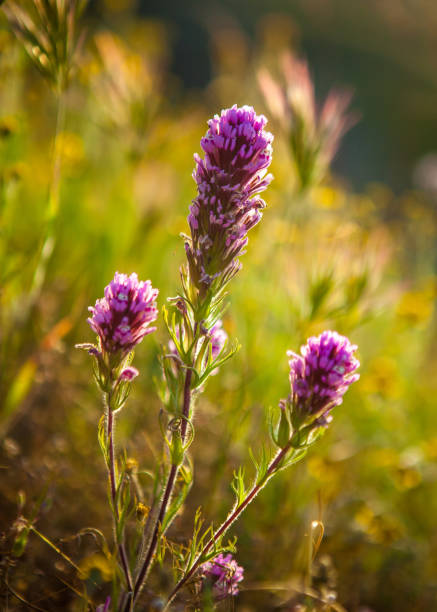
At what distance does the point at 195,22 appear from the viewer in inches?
434

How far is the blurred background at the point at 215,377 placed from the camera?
184cm

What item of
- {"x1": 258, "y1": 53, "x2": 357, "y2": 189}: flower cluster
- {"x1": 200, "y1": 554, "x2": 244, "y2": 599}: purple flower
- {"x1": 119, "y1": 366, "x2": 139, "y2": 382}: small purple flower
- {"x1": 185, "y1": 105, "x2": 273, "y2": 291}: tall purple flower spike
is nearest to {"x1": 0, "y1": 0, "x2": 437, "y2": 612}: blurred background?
{"x1": 258, "y1": 53, "x2": 357, "y2": 189}: flower cluster

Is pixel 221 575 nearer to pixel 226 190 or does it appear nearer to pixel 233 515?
pixel 233 515

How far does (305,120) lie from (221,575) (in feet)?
5.37

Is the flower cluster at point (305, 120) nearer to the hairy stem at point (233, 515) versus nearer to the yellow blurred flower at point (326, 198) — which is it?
the yellow blurred flower at point (326, 198)

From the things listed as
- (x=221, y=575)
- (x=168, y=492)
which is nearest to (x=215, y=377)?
(x=221, y=575)

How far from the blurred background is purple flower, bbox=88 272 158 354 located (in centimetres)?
53

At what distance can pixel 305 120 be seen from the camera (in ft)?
6.76

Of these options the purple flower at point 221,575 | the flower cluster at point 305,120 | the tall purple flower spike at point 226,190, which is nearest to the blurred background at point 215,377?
the flower cluster at point 305,120

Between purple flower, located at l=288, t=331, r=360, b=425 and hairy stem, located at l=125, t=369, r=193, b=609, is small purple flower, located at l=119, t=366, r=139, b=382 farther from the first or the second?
purple flower, located at l=288, t=331, r=360, b=425

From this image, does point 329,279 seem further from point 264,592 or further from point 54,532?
point 54,532

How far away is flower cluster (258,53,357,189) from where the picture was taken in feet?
6.77

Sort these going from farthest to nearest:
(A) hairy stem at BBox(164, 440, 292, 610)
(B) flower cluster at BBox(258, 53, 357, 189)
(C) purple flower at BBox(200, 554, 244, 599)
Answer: (B) flower cluster at BBox(258, 53, 357, 189) → (C) purple flower at BBox(200, 554, 244, 599) → (A) hairy stem at BBox(164, 440, 292, 610)

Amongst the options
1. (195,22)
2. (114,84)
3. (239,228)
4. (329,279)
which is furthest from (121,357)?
(195,22)
